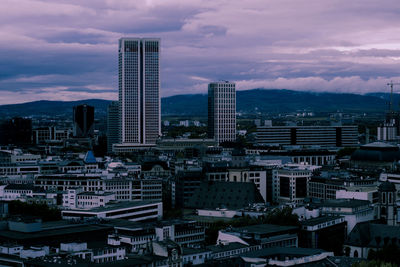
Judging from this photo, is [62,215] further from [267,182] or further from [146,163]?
[146,163]

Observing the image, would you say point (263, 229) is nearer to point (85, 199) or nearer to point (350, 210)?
point (350, 210)

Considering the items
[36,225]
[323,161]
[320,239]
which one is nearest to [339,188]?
[320,239]

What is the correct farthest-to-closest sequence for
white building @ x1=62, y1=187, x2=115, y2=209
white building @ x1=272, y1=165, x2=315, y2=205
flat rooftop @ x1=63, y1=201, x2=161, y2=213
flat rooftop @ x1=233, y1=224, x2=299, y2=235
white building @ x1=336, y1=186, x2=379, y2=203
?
1. white building @ x1=272, y1=165, x2=315, y2=205
2. white building @ x1=336, y1=186, x2=379, y2=203
3. white building @ x1=62, y1=187, x2=115, y2=209
4. flat rooftop @ x1=63, y1=201, x2=161, y2=213
5. flat rooftop @ x1=233, y1=224, x2=299, y2=235

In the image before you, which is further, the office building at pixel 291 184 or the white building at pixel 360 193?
the office building at pixel 291 184

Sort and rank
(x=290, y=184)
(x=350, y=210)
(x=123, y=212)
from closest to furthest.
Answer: (x=350, y=210) < (x=123, y=212) < (x=290, y=184)

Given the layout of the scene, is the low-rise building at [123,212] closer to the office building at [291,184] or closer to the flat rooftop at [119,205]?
the flat rooftop at [119,205]

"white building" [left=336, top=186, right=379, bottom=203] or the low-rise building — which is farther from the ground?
"white building" [left=336, top=186, right=379, bottom=203]

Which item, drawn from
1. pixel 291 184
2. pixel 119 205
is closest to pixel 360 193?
pixel 291 184

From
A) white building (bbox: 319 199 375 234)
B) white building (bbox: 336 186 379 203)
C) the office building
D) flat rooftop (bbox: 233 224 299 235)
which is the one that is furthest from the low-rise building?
the office building

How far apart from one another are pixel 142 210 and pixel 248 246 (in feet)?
83.1

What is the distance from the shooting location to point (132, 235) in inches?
3231

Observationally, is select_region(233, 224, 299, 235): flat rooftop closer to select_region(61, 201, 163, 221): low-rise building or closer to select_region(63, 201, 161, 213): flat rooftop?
select_region(61, 201, 163, 221): low-rise building

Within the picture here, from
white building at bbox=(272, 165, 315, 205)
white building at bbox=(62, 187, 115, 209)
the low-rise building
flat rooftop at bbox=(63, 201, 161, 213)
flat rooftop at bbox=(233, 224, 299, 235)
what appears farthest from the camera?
white building at bbox=(272, 165, 315, 205)

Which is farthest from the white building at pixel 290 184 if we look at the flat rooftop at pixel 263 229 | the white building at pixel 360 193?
the flat rooftop at pixel 263 229
